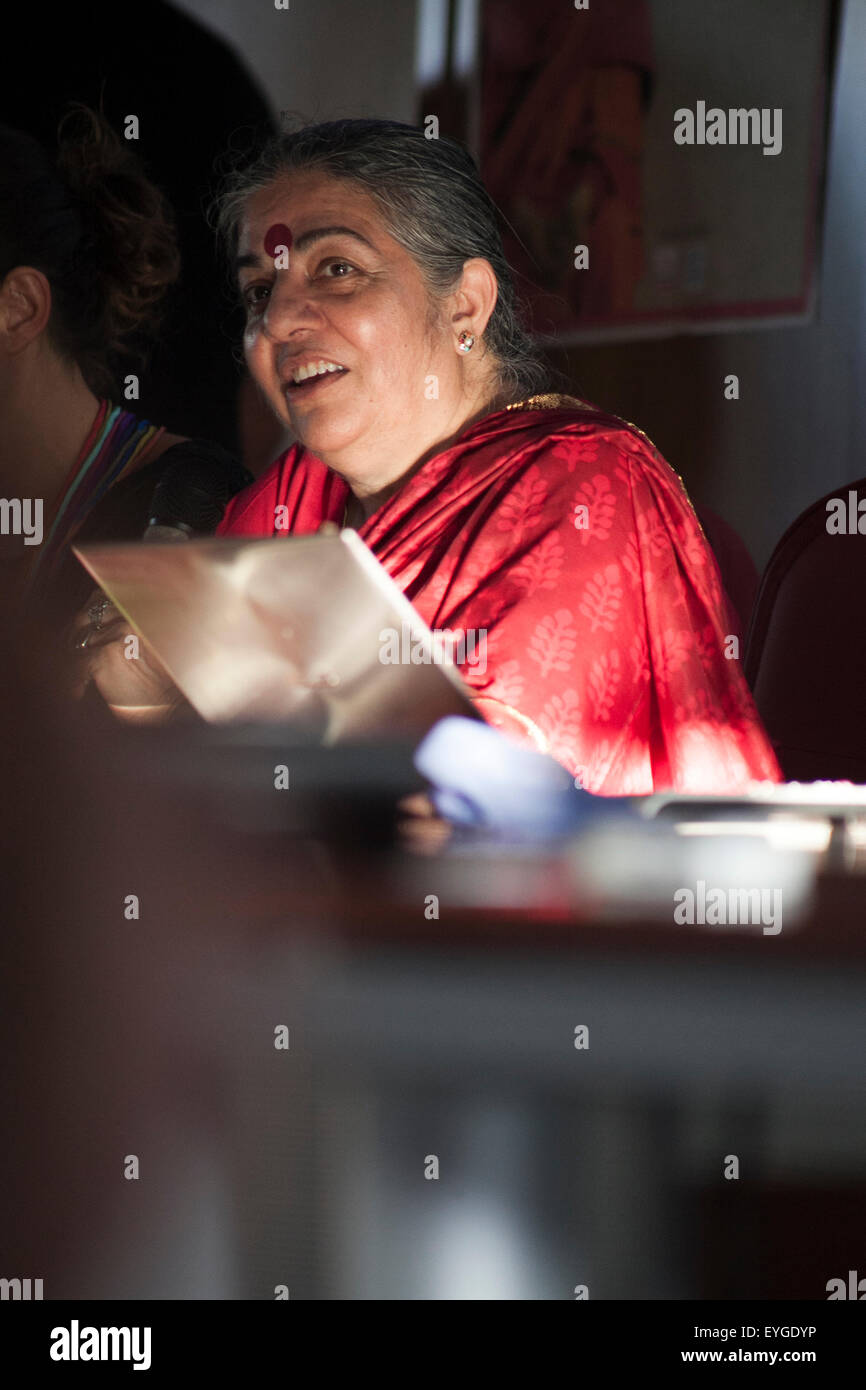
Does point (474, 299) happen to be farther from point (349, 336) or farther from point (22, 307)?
point (22, 307)

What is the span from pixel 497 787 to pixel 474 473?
0.66m

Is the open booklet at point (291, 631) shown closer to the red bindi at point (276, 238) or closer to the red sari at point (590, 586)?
the red sari at point (590, 586)

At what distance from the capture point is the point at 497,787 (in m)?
0.67

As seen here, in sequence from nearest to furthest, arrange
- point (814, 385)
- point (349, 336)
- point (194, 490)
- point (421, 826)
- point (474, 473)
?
1. point (421, 826)
2. point (474, 473)
3. point (349, 336)
4. point (194, 490)
5. point (814, 385)

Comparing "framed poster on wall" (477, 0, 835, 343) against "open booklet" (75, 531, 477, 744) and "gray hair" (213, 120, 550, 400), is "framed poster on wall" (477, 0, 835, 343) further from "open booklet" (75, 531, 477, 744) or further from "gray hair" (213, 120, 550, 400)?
"open booklet" (75, 531, 477, 744)

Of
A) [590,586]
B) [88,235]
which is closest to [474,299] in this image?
[590,586]

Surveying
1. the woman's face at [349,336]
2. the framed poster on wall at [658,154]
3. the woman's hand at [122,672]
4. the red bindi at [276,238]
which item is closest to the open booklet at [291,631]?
the woman's hand at [122,672]

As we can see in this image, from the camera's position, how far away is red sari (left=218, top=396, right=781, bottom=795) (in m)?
1.15

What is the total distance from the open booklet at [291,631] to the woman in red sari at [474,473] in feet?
Answer: 0.91

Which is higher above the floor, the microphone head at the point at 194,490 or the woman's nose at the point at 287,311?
the woman's nose at the point at 287,311

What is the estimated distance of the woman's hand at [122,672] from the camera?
4.40 ft

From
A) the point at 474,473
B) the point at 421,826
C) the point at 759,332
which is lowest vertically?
the point at 421,826

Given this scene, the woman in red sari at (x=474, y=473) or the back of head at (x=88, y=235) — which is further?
the back of head at (x=88, y=235)
